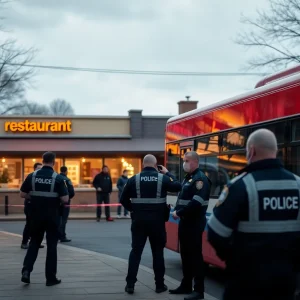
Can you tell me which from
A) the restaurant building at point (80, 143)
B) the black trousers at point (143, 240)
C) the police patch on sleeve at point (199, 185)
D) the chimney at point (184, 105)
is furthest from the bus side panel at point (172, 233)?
the chimney at point (184, 105)

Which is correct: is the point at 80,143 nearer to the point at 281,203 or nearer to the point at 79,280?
the point at 79,280

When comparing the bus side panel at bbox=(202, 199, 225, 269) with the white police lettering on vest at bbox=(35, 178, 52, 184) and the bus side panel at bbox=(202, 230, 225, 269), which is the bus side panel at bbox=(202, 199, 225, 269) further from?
the white police lettering on vest at bbox=(35, 178, 52, 184)

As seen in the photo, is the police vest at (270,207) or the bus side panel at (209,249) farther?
the bus side panel at (209,249)

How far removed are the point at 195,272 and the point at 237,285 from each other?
4569 mm

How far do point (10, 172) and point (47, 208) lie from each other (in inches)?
930

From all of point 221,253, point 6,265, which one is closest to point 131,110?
point 6,265

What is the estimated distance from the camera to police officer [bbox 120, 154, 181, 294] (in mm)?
9336

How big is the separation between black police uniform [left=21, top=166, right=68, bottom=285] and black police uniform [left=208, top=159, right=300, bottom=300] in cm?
540

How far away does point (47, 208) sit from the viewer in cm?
981

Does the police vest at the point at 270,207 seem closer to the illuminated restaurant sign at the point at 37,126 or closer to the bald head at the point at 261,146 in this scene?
the bald head at the point at 261,146

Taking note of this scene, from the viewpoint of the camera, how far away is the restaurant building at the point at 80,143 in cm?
3262

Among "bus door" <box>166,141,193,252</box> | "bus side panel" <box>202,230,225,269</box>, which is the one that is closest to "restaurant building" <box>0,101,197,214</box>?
"bus door" <box>166,141,193,252</box>

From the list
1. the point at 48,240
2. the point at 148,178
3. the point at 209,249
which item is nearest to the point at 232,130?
the point at 148,178

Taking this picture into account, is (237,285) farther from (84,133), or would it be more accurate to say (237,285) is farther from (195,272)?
(84,133)
